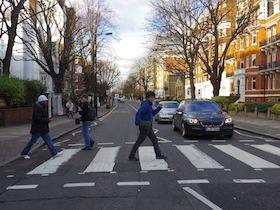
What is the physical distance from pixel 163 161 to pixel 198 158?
101 centimetres

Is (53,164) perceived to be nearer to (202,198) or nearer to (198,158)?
(198,158)

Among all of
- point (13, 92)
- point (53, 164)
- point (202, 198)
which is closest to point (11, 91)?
point (13, 92)

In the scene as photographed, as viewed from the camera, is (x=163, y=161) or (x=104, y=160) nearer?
(x=163, y=161)

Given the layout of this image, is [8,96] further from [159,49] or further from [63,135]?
[159,49]

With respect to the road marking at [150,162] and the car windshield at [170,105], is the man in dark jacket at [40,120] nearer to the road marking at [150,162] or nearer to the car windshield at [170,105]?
the road marking at [150,162]

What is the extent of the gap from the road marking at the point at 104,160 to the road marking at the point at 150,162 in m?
0.73

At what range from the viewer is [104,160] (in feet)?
28.3

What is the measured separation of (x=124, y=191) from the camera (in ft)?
18.7

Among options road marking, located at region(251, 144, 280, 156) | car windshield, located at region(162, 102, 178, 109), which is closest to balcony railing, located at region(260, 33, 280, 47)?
car windshield, located at region(162, 102, 178, 109)

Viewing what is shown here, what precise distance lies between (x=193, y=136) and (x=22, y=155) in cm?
680

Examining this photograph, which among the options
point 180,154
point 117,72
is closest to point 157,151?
point 180,154

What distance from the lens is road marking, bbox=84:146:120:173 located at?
7.52 m

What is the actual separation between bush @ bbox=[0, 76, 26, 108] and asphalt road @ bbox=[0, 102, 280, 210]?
1082 cm

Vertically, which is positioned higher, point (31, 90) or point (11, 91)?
point (31, 90)
